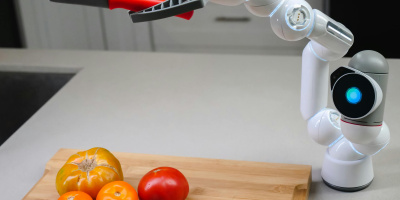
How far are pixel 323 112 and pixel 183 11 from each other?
15.6 inches

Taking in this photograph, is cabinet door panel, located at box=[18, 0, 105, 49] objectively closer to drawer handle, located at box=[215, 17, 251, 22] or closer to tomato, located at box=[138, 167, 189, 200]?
drawer handle, located at box=[215, 17, 251, 22]

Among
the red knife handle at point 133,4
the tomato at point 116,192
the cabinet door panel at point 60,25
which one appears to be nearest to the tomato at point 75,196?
the tomato at point 116,192

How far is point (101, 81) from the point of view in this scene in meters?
1.60

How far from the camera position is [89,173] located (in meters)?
→ 1.01

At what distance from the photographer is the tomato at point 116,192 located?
95 centimetres

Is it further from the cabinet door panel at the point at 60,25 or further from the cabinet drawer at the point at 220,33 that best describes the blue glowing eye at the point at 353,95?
the cabinet door panel at the point at 60,25

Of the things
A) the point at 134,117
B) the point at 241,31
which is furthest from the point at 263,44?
the point at 134,117

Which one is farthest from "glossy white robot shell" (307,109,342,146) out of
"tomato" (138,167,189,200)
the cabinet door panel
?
the cabinet door panel

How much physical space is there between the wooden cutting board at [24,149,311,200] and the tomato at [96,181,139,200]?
0.13 metres

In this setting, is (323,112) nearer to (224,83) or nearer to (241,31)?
(224,83)

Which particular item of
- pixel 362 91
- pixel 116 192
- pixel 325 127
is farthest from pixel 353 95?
pixel 116 192

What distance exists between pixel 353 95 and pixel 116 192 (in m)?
0.42

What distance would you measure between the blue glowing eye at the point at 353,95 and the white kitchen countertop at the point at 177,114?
0.73ft

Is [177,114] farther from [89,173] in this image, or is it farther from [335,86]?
[335,86]
